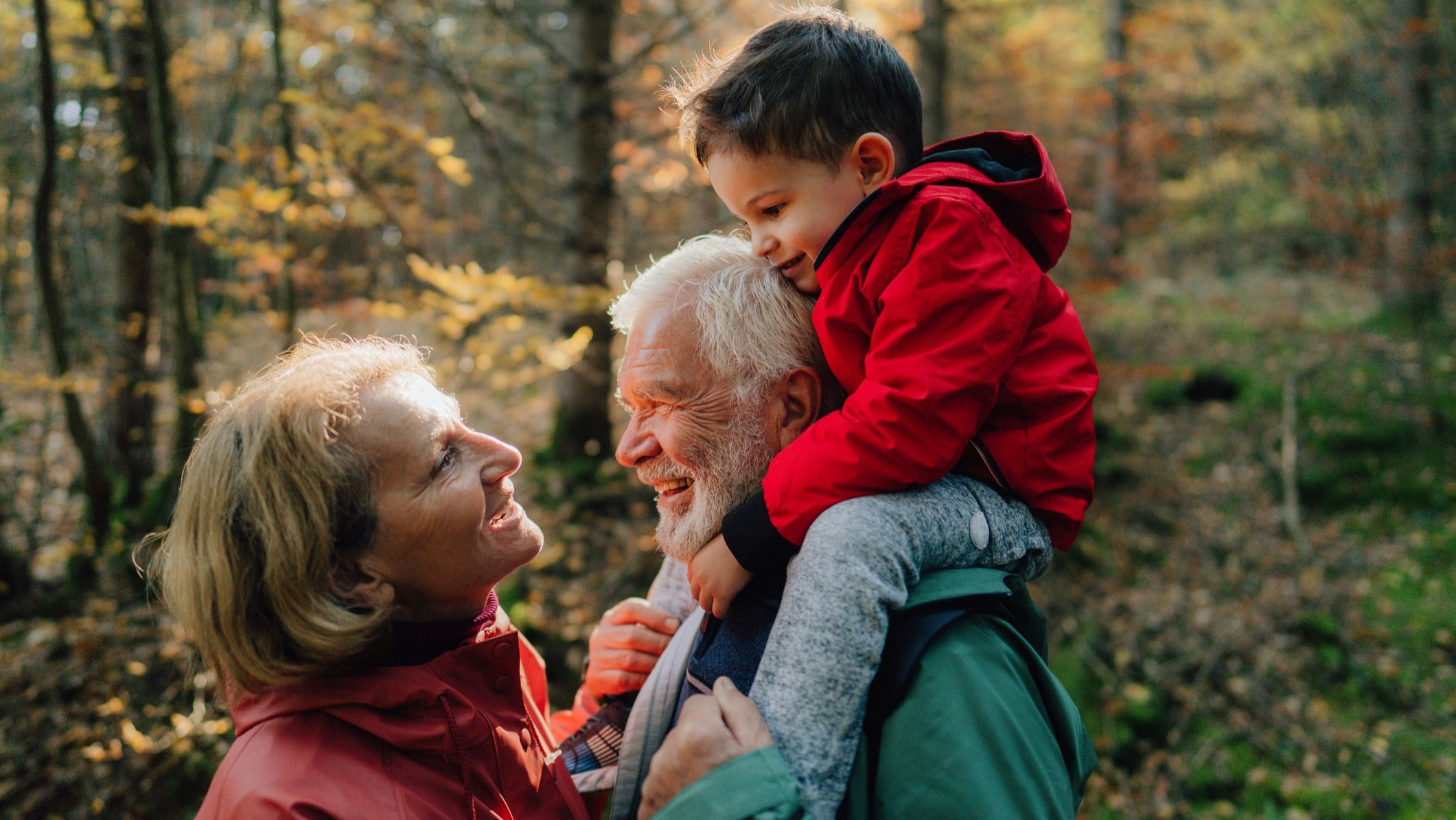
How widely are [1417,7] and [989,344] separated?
1019 centimetres

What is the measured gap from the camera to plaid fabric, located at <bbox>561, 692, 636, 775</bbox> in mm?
1997

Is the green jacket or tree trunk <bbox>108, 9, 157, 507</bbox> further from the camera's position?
tree trunk <bbox>108, 9, 157, 507</bbox>

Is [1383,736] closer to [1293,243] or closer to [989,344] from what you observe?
[989,344]

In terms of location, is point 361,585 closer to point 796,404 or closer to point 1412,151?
point 796,404

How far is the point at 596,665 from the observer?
7.25ft

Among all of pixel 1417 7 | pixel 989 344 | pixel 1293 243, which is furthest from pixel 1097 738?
pixel 1293 243

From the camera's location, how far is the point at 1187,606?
243 inches

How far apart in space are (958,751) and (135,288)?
6.76 meters

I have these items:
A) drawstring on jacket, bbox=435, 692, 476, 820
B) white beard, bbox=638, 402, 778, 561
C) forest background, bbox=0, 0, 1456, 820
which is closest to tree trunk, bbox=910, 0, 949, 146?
forest background, bbox=0, 0, 1456, 820

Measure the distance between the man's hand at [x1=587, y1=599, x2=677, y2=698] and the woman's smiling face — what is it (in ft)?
1.48

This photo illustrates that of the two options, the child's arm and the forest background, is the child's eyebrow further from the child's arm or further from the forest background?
the forest background

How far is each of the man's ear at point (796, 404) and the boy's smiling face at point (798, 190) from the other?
24 cm

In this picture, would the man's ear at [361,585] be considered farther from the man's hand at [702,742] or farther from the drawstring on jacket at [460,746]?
the man's hand at [702,742]

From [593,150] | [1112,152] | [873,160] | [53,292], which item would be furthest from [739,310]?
[1112,152]
